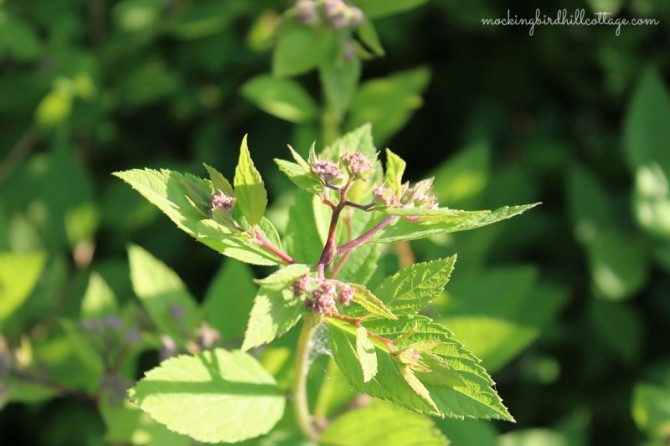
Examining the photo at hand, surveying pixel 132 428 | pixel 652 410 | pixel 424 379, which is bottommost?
pixel 652 410

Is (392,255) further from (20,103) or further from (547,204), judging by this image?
(20,103)

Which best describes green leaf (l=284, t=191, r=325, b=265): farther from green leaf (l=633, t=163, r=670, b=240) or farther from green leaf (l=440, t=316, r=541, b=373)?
green leaf (l=633, t=163, r=670, b=240)

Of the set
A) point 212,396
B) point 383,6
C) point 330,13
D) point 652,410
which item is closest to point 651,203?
point 652,410

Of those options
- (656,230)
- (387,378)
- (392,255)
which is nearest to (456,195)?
(392,255)

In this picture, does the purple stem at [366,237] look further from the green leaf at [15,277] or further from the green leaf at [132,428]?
the green leaf at [15,277]

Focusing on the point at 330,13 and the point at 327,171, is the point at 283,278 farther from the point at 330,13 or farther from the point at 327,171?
the point at 330,13
